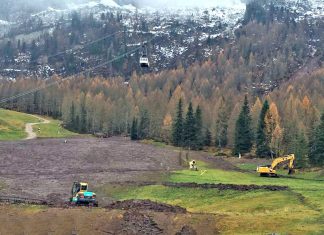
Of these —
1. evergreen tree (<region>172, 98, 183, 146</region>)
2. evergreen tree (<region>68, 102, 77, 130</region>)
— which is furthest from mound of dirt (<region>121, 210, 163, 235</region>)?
evergreen tree (<region>68, 102, 77, 130</region>)

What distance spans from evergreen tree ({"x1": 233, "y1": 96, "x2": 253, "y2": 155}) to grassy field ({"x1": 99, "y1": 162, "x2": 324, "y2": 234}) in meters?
44.9

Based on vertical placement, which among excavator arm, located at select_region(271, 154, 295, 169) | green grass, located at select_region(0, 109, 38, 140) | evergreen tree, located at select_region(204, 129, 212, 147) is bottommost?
evergreen tree, located at select_region(204, 129, 212, 147)

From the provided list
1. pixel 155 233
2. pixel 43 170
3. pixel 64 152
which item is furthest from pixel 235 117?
pixel 155 233

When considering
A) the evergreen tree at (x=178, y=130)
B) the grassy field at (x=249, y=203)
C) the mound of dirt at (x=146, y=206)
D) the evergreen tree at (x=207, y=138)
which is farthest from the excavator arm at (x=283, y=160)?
the evergreen tree at (x=207, y=138)

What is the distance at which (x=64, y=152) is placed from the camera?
105 metres

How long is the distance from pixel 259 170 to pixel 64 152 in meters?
Answer: 40.4

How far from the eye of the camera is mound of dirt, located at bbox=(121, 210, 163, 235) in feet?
150

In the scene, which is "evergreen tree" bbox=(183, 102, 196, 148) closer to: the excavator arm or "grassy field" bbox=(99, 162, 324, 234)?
the excavator arm

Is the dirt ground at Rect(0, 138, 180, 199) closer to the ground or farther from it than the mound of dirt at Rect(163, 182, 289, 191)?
closer to the ground

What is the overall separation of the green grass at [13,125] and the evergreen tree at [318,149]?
231ft

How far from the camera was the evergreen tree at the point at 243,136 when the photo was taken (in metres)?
128

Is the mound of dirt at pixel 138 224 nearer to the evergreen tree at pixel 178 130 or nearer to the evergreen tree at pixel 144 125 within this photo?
the evergreen tree at pixel 178 130

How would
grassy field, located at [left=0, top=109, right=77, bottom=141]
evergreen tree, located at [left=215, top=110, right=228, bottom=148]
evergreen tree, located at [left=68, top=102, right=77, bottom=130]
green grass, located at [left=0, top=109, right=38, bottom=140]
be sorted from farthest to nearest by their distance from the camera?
evergreen tree, located at [left=68, top=102, right=77, bottom=130]
evergreen tree, located at [left=215, top=110, right=228, bottom=148]
grassy field, located at [left=0, top=109, right=77, bottom=141]
green grass, located at [left=0, top=109, right=38, bottom=140]

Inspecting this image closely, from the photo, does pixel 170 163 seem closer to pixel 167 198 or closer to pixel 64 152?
pixel 64 152
